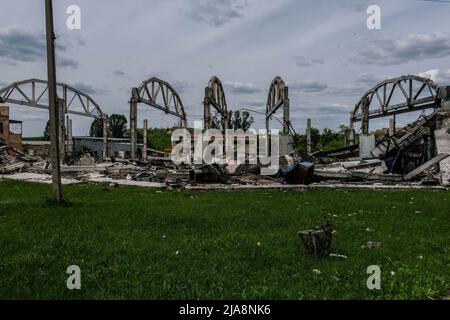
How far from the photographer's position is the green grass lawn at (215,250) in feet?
15.3

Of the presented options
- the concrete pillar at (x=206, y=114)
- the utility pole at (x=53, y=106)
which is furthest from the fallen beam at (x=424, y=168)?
the concrete pillar at (x=206, y=114)

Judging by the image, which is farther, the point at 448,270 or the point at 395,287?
the point at 448,270

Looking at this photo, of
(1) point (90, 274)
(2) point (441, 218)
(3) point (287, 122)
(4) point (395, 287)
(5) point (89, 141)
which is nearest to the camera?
(4) point (395, 287)

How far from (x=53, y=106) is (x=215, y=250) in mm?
7019

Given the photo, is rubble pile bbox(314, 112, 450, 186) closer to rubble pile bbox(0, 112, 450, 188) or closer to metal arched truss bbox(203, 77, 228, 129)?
rubble pile bbox(0, 112, 450, 188)

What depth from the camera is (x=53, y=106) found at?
11.2m

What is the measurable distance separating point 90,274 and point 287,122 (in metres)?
29.6

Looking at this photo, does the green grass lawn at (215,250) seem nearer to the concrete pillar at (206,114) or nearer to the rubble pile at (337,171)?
the rubble pile at (337,171)

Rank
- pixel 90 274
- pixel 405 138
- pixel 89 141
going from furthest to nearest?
pixel 89 141 < pixel 405 138 < pixel 90 274

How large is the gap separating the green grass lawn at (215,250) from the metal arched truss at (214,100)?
1023 inches

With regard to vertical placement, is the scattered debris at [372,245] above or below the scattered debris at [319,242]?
below
